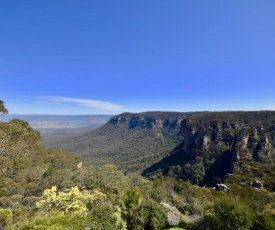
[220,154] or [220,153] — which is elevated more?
[220,153]

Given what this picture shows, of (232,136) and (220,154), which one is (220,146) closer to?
(220,154)

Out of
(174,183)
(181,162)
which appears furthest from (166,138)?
(174,183)

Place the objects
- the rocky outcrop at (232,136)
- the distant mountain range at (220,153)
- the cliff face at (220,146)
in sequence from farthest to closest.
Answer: the rocky outcrop at (232,136), the cliff face at (220,146), the distant mountain range at (220,153)

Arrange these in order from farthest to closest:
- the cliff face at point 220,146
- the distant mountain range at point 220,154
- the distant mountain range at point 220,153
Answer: the cliff face at point 220,146 < the distant mountain range at point 220,153 < the distant mountain range at point 220,154

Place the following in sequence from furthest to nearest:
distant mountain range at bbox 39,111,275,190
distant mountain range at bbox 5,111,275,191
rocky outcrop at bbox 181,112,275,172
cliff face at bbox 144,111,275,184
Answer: rocky outcrop at bbox 181,112,275,172 → cliff face at bbox 144,111,275,184 → distant mountain range at bbox 39,111,275,190 → distant mountain range at bbox 5,111,275,191

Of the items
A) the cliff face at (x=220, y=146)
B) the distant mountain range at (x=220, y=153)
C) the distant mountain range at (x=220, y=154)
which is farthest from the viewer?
the cliff face at (x=220, y=146)

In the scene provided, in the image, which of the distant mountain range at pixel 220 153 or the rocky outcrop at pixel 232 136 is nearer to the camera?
the distant mountain range at pixel 220 153

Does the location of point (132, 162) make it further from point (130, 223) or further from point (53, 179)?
point (130, 223)

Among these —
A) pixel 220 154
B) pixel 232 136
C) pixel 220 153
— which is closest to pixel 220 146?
pixel 220 153
